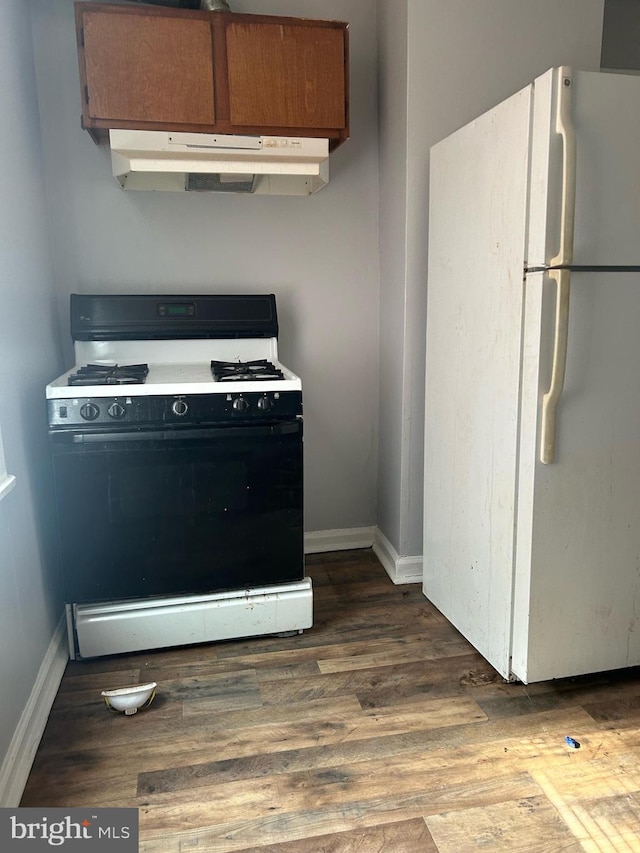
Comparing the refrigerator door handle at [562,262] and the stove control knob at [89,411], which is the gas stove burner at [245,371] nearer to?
the stove control knob at [89,411]

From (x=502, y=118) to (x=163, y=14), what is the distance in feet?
3.88

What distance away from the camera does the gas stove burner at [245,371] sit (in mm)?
2184

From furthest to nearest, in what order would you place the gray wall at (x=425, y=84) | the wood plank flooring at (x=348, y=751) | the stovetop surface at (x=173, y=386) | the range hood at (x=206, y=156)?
1. the gray wall at (x=425, y=84)
2. the range hood at (x=206, y=156)
3. the stovetop surface at (x=173, y=386)
4. the wood plank flooring at (x=348, y=751)

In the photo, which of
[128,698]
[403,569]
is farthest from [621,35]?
[128,698]

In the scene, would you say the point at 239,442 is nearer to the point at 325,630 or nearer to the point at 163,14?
the point at 325,630

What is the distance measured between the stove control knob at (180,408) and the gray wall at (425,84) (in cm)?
96

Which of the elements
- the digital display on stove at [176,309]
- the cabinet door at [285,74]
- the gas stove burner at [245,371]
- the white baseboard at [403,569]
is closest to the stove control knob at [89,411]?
the gas stove burner at [245,371]

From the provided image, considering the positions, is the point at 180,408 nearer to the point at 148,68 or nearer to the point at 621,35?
the point at 148,68

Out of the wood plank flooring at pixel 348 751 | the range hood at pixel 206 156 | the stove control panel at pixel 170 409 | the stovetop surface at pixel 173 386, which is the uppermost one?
the range hood at pixel 206 156

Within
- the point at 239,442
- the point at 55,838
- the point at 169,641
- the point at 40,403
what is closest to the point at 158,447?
the point at 239,442

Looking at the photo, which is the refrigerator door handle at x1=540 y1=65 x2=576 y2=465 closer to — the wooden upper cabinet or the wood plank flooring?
the wood plank flooring

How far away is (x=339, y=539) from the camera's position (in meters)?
3.02

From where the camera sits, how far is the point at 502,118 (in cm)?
178

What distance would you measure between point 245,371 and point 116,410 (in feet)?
1.68
